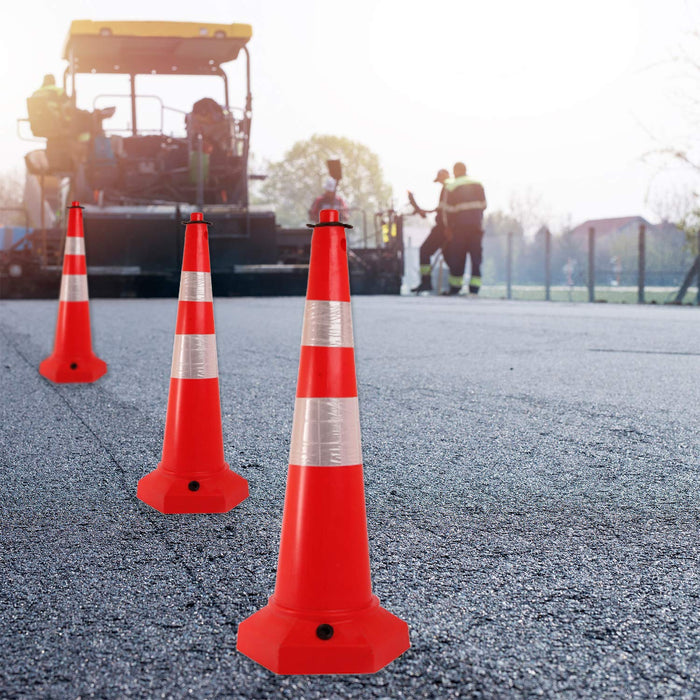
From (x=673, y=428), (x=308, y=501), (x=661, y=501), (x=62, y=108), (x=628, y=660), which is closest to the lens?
(x=628, y=660)

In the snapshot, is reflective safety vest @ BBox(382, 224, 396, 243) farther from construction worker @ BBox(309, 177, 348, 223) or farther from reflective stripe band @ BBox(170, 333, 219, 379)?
reflective stripe band @ BBox(170, 333, 219, 379)

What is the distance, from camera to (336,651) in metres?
1.83

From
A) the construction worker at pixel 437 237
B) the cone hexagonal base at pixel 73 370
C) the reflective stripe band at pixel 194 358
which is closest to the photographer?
the reflective stripe band at pixel 194 358

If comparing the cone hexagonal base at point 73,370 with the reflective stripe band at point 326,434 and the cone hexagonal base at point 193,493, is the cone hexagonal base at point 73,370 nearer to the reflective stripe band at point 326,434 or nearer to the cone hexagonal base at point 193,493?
the cone hexagonal base at point 193,493

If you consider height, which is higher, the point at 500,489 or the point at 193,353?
the point at 193,353

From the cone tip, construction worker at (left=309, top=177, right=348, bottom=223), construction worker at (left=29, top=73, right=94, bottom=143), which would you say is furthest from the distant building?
the cone tip

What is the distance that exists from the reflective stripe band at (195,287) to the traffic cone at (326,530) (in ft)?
3.63

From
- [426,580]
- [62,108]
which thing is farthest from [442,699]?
[62,108]

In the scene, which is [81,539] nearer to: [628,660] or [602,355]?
[628,660]

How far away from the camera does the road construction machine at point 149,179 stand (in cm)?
1448

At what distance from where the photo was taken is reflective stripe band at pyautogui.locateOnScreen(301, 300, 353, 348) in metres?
2.08

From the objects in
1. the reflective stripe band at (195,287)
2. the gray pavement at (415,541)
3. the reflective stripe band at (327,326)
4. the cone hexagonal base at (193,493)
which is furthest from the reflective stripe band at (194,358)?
the reflective stripe band at (327,326)

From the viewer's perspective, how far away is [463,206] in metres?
16.5

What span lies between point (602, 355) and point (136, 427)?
414 centimetres
